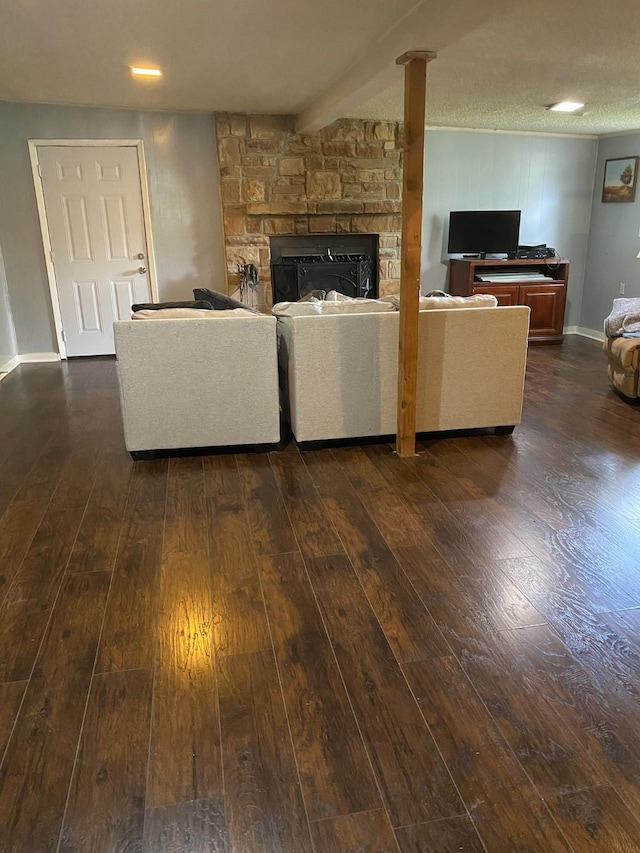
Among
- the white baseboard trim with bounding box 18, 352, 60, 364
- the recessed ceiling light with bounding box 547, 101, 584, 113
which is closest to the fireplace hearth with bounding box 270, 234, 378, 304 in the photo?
the recessed ceiling light with bounding box 547, 101, 584, 113

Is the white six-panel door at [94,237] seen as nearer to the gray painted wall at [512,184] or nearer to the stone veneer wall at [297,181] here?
the stone veneer wall at [297,181]

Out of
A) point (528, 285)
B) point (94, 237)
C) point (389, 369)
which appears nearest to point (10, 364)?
point (94, 237)

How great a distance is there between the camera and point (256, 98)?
515 cm

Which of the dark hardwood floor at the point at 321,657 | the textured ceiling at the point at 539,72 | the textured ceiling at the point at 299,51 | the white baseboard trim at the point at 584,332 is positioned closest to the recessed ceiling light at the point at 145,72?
the textured ceiling at the point at 299,51

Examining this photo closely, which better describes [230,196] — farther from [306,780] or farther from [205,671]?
[306,780]

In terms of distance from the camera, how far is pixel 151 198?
19.6 feet

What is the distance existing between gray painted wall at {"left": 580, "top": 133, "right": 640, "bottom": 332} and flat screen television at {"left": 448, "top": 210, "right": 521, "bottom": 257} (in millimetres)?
1136

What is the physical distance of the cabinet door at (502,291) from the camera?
649cm

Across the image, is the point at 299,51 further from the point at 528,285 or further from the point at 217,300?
the point at 528,285

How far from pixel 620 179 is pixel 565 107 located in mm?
1835

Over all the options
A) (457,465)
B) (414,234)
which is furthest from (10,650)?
(414,234)

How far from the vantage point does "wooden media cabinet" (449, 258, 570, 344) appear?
6551 millimetres

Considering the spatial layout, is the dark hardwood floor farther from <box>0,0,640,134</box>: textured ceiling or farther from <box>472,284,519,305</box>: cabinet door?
<box>472,284,519,305</box>: cabinet door

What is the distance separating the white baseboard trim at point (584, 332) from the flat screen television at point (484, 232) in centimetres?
148
